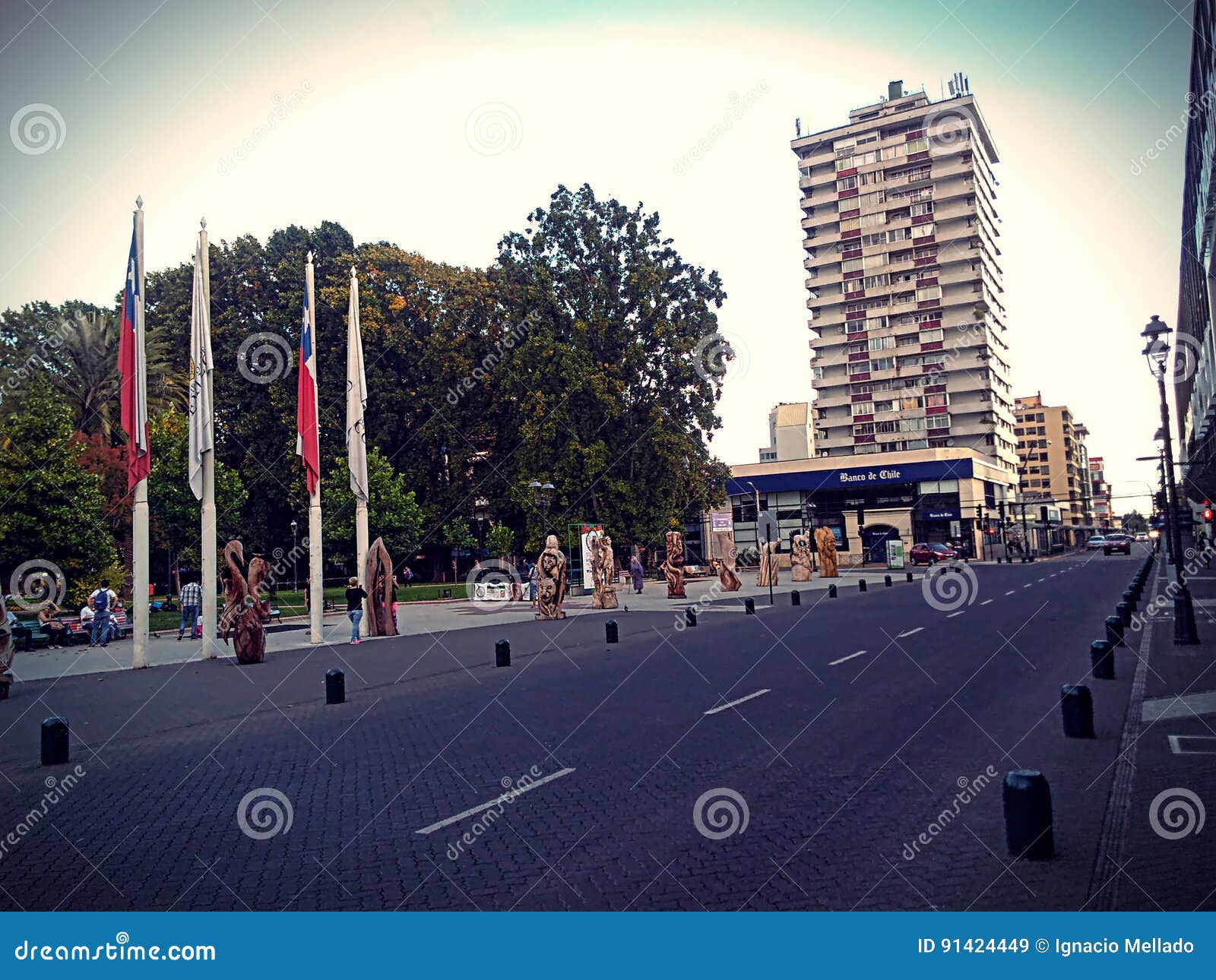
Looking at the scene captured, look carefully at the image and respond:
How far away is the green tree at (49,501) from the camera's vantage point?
1169 inches

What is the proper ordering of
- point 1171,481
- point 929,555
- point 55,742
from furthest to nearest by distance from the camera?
1. point 929,555
2. point 1171,481
3. point 55,742

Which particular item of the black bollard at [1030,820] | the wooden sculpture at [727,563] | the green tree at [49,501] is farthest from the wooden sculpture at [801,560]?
the black bollard at [1030,820]

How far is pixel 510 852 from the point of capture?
5473mm

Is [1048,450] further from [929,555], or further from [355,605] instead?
[355,605]

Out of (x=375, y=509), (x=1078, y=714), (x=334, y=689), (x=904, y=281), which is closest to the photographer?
(x=1078, y=714)

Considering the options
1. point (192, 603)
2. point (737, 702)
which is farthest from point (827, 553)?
point (737, 702)

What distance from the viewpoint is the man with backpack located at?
2216 cm

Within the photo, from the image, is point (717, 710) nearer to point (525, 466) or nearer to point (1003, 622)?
point (1003, 622)

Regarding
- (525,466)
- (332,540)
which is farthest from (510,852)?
(332,540)

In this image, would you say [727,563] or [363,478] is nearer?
[363,478]

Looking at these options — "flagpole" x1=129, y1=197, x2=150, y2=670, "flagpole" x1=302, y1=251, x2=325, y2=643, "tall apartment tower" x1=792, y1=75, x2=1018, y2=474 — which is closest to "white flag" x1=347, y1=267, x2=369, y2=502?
"flagpole" x1=302, y1=251, x2=325, y2=643

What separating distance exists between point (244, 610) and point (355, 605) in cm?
374

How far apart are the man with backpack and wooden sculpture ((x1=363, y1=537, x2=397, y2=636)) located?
21.6 ft

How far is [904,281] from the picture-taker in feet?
283
